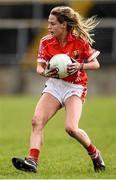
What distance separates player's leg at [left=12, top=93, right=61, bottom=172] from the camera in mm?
9648

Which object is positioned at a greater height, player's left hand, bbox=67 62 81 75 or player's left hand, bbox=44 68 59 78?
player's left hand, bbox=67 62 81 75

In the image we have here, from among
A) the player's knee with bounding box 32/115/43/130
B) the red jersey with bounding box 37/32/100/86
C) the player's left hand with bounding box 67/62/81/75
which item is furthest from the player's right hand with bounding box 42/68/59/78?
the player's knee with bounding box 32/115/43/130

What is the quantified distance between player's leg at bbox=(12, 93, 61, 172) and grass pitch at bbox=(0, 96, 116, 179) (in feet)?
0.41

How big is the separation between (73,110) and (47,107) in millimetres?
310

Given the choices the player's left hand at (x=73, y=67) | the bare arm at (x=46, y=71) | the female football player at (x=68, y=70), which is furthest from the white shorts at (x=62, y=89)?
the player's left hand at (x=73, y=67)

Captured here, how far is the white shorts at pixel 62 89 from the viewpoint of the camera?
10102 mm

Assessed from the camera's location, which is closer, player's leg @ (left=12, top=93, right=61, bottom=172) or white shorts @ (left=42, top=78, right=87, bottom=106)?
player's leg @ (left=12, top=93, right=61, bottom=172)

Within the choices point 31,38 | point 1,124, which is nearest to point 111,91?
point 31,38

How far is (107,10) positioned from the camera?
29.7 metres

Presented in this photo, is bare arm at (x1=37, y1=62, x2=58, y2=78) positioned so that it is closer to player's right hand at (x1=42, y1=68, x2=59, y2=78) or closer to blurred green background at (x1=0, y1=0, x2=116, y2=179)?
player's right hand at (x1=42, y1=68, x2=59, y2=78)

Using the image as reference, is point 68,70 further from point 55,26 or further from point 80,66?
point 55,26

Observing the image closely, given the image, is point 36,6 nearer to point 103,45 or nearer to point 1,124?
point 103,45

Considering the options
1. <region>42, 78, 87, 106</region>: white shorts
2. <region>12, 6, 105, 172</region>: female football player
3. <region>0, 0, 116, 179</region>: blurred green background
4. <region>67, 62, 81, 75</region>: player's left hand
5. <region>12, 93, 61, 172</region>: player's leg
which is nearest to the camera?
<region>12, 93, 61, 172</region>: player's leg

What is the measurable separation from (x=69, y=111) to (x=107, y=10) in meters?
20.0
